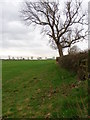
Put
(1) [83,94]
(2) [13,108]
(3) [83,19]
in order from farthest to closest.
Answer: (3) [83,19] → (2) [13,108] → (1) [83,94]

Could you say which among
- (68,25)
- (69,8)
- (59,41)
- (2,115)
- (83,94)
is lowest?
(2,115)

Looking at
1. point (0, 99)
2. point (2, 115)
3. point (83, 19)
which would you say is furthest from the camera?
point (83, 19)

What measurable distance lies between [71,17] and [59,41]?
178 inches

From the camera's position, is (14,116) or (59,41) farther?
(59,41)

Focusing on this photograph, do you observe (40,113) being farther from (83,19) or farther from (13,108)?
(83,19)

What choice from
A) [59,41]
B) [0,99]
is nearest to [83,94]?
[0,99]

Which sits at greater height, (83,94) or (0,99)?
(83,94)

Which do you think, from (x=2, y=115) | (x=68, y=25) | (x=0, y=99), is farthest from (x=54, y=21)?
(x=2, y=115)

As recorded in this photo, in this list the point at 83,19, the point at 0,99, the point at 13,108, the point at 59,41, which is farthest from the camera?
the point at 83,19

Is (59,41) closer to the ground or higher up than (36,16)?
closer to the ground

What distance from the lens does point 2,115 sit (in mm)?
7930

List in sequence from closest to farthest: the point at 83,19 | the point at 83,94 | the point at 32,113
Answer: the point at 83,94 < the point at 32,113 < the point at 83,19

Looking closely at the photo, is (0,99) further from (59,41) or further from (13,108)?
(59,41)

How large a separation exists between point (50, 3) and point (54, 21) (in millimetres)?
3292
